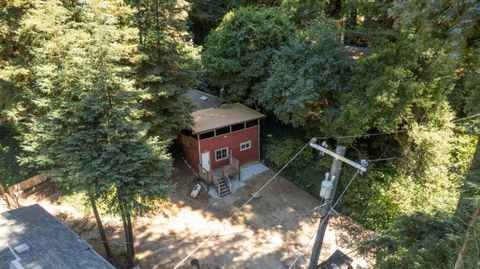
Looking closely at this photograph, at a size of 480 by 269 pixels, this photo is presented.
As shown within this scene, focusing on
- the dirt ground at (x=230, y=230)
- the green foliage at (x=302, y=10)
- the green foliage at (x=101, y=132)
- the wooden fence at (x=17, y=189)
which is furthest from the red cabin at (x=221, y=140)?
the wooden fence at (x=17, y=189)

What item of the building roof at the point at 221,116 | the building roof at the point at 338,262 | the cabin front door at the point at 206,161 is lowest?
the building roof at the point at 338,262

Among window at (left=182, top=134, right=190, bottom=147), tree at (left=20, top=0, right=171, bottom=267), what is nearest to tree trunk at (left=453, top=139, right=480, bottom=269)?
tree at (left=20, top=0, right=171, bottom=267)

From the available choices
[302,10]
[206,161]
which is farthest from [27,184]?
[302,10]

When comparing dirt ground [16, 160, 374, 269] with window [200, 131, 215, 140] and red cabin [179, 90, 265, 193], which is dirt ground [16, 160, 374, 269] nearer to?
red cabin [179, 90, 265, 193]

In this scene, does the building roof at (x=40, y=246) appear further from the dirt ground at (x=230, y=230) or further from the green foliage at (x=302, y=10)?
the green foliage at (x=302, y=10)

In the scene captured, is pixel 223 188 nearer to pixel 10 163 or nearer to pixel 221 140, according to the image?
pixel 221 140

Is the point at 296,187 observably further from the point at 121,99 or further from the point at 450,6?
the point at 450,6
